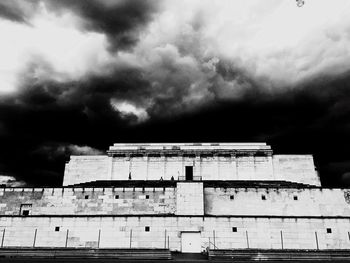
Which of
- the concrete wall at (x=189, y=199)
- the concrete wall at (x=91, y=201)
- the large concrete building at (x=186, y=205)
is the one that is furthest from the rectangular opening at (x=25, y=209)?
the concrete wall at (x=189, y=199)

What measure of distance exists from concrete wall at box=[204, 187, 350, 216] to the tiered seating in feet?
37.4

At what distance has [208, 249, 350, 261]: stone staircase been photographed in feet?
86.3

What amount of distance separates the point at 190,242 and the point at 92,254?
9.26 meters

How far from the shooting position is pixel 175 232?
103 feet

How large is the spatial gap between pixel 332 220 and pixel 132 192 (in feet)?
68.0

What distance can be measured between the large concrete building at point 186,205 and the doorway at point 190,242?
0.29ft

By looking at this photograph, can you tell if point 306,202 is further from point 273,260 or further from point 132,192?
→ point 132,192

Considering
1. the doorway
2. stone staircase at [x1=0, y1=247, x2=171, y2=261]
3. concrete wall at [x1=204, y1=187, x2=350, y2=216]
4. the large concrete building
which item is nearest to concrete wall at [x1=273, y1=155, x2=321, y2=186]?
the large concrete building

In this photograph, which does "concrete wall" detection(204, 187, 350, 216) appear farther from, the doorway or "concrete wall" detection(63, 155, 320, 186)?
"concrete wall" detection(63, 155, 320, 186)

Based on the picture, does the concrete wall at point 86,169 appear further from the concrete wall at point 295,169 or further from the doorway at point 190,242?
the concrete wall at point 295,169

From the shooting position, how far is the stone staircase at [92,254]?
86.3ft

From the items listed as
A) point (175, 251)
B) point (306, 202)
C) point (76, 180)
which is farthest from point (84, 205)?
point (306, 202)

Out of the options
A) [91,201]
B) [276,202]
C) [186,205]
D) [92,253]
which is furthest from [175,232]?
[276,202]

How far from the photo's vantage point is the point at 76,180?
173 ft
